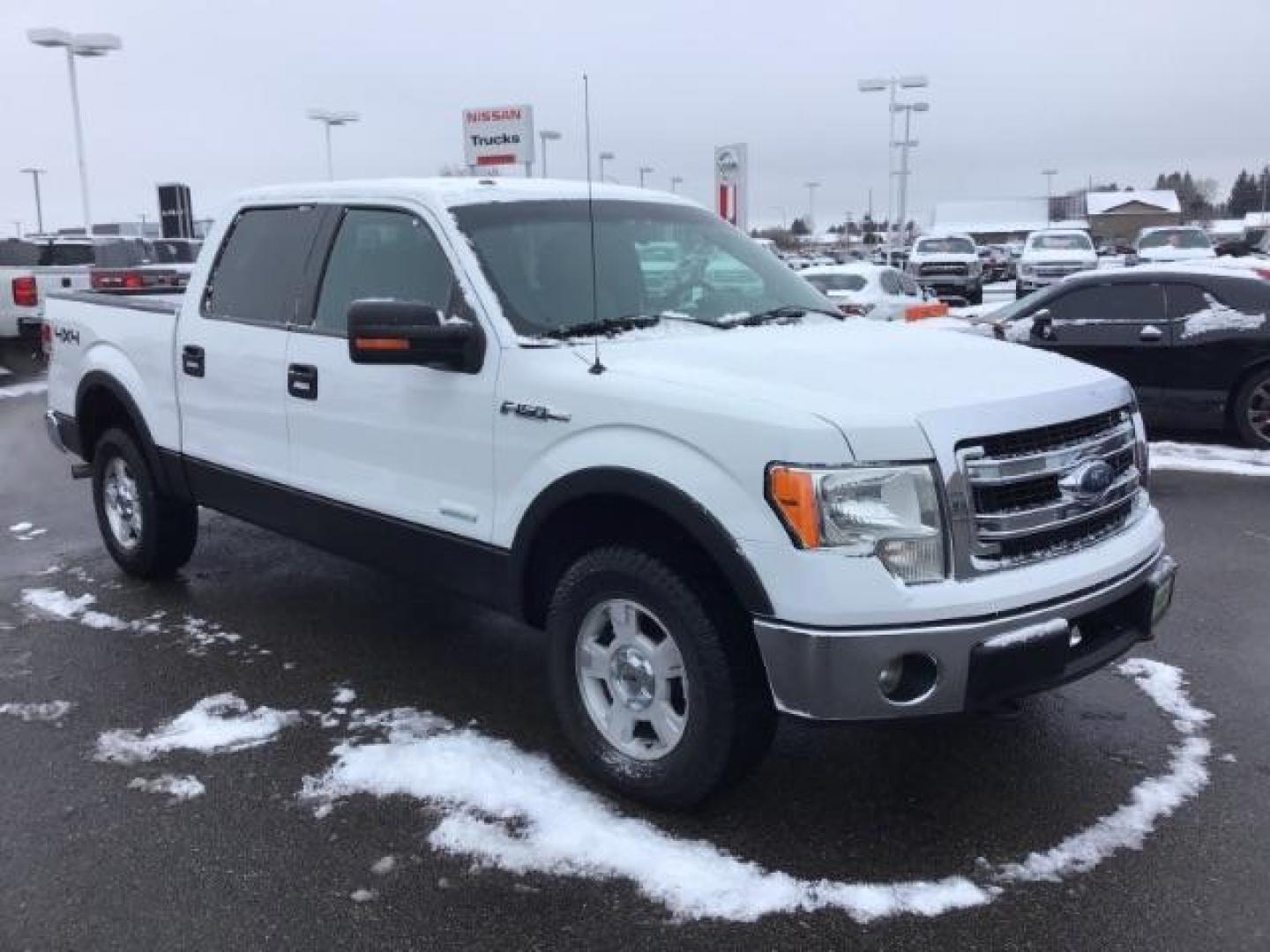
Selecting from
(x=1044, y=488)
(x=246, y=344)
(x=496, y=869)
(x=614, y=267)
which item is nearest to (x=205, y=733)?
(x=496, y=869)

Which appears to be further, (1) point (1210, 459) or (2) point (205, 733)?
(1) point (1210, 459)

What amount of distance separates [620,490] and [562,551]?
0.54m

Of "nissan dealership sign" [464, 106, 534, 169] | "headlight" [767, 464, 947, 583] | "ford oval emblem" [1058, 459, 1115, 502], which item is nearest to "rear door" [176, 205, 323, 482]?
"headlight" [767, 464, 947, 583]

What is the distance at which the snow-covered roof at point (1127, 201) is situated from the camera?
10256 cm

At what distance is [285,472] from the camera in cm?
500

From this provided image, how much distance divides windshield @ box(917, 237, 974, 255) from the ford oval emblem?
27818mm

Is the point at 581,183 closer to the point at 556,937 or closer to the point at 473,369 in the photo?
the point at 473,369

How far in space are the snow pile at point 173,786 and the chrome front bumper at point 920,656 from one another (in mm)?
Result: 2028

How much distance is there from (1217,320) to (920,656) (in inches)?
308

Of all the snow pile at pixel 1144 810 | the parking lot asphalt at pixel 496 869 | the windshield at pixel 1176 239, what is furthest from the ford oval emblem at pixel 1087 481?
the windshield at pixel 1176 239

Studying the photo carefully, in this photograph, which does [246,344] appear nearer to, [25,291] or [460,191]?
[460,191]

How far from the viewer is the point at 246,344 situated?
5.11m

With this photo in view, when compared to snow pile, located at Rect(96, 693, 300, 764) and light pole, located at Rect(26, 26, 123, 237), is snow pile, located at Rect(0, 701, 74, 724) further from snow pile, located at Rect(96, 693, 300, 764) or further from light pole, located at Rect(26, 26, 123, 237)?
light pole, located at Rect(26, 26, 123, 237)

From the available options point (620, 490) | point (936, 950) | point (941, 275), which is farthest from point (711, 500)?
point (941, 275)
